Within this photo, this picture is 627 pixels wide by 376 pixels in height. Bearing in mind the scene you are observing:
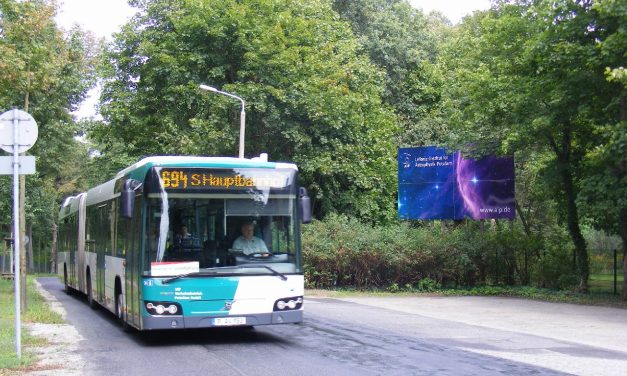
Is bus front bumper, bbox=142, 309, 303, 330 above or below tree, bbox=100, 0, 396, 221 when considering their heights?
below

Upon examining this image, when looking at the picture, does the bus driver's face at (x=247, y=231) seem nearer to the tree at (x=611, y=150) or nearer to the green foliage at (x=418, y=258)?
the tree at (x=611, y=150)

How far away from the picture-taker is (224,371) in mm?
9164

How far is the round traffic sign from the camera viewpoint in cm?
1037

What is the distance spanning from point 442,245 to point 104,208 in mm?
13796

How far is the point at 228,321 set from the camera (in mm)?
11062

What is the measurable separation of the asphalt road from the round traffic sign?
3.32 metres

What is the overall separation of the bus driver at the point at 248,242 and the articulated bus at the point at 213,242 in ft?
0.05

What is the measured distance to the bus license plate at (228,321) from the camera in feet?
36.1

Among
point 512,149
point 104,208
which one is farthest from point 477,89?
point 104,208

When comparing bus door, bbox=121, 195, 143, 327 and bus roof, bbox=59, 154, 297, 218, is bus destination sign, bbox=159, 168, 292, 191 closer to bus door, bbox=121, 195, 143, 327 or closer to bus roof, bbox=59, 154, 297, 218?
bus roof, bbox=59, 154, 297, 218

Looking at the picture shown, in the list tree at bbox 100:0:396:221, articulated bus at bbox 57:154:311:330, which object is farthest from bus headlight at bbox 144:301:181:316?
tree at bbox 100:0:396:221

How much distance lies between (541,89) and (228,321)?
13282mm

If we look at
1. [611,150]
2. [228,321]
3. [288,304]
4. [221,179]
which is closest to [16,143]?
[221,179]

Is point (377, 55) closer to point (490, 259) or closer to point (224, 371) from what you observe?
point (490, 259)
